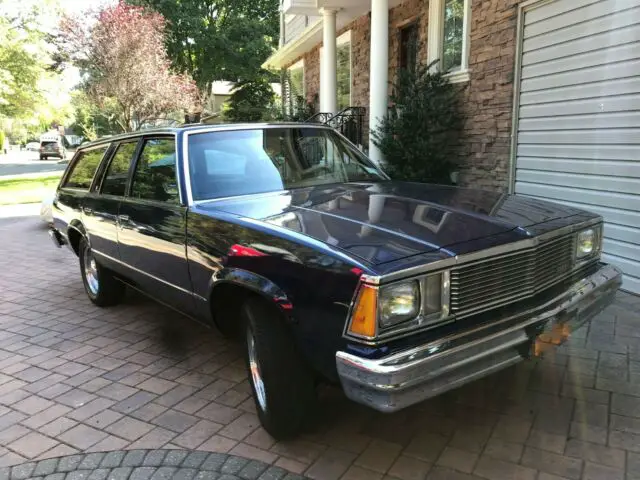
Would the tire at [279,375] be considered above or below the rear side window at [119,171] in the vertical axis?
below

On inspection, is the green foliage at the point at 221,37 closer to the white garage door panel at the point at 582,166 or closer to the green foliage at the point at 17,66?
the green foliage at the point at 17,66

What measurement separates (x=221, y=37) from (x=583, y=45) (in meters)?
23.2

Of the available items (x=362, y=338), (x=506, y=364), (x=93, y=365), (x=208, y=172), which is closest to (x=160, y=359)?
(x=93, y=365)

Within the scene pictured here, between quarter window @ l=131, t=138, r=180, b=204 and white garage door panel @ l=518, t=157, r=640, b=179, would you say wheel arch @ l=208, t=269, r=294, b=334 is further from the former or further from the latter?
white garage door panel @ l=518, t=157, r=640, b=179

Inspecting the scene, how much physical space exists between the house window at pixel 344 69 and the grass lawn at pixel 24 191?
9.60 metres

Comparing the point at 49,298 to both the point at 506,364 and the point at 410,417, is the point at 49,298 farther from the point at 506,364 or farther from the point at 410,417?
the point at 506,364

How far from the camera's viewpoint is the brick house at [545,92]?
522cm

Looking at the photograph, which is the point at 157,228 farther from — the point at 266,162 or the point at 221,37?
the point at 221,37

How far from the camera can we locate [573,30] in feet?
18.9

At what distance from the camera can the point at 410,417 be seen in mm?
3105

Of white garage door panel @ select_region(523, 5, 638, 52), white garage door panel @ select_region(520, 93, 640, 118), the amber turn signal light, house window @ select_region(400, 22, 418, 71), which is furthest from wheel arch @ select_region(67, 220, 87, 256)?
house window @ select_region(400, 22, 418, 71)

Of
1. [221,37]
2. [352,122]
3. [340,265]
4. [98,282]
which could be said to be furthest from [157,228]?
[221,37]

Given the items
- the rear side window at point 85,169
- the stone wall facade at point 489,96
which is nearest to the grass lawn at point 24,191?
the rear side window at point 85,169

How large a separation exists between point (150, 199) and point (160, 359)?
1238 mm
